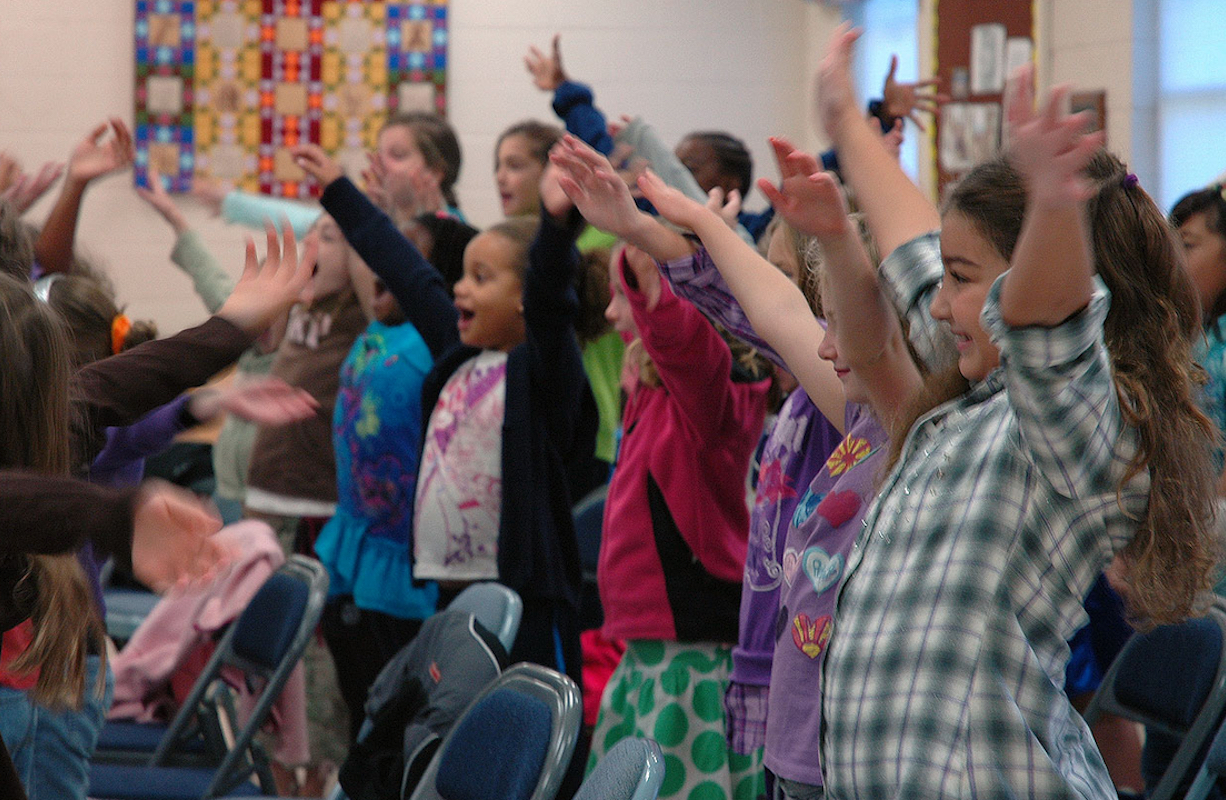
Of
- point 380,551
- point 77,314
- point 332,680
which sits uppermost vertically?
point 77,314

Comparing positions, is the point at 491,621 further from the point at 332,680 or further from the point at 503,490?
the point at 332,680

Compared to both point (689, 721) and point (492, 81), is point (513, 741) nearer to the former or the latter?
point (689, 721)

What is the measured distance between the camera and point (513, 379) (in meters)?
2.48

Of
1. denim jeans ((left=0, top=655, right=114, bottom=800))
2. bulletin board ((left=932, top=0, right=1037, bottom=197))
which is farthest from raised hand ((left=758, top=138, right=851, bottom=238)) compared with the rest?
bulletin board ((left=932, top=0, right=1037, bottom=197))

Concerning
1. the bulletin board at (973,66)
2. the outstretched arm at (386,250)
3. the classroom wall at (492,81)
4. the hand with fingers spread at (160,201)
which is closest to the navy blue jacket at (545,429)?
the outstretched arm at (386,250)

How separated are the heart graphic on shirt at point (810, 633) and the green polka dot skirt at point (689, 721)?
653 mm

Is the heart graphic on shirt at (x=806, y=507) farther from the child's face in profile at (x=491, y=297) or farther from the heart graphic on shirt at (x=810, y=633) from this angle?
the child's face in profile at (x=491, y=297)

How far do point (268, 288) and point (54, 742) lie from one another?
2.40 feet

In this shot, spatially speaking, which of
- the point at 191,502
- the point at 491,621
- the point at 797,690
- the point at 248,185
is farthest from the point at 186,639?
the point at 248,185

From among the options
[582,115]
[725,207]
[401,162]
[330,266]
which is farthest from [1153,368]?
[401,162]

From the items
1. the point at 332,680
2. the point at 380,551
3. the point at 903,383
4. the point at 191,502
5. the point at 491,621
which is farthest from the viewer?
the point at 332,680

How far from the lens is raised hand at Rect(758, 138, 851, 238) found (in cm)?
134

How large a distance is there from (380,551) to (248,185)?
3.59 m

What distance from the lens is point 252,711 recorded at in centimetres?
257
